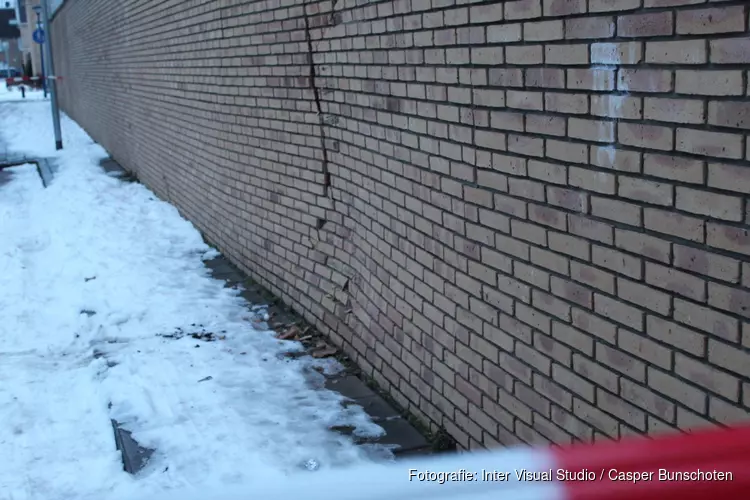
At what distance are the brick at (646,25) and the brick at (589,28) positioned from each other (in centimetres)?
5

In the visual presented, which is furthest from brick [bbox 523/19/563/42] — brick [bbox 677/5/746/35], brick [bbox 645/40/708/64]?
brick [bbox 677/5/746/35]

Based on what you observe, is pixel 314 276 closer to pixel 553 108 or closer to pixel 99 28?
pixel 553 108

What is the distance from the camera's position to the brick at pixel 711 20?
6.78 feet

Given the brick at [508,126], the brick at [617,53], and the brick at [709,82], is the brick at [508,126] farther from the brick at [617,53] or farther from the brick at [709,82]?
the brick at [709,82]

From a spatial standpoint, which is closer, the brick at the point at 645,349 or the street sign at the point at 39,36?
the brick at the point at 645,349

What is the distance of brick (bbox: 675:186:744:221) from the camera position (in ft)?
7.02

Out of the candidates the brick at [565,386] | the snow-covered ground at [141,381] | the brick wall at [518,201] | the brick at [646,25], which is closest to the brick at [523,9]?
the brick wall at [518,201]

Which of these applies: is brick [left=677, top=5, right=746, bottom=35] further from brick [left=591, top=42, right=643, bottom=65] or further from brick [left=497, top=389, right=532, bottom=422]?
brick [left=497, top=389, right=532, bottom=422]

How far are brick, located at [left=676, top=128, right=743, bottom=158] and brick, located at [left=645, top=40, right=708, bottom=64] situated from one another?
0.18 metres

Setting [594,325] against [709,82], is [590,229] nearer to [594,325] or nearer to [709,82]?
[594,325]

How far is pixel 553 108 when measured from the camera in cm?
287

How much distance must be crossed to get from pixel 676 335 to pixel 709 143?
0.54m

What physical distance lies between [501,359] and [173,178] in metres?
7.29

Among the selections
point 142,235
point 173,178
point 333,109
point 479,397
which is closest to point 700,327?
point 479,397
